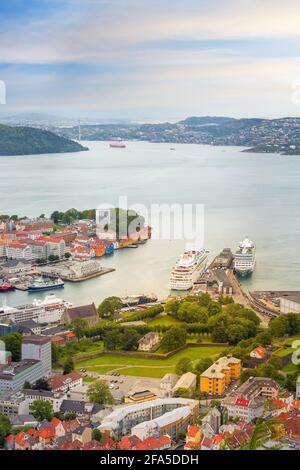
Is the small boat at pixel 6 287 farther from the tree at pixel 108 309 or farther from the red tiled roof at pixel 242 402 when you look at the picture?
the red tiled roof at pixel 242 402

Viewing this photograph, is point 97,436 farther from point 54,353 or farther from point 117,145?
point 117,145

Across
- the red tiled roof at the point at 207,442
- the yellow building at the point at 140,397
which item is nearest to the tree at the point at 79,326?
the yellow building at the point at 140,397

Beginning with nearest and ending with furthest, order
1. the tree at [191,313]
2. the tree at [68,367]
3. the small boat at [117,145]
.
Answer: the tree at [68,367]
the tree at [191,313]
the small boat at [117,145]

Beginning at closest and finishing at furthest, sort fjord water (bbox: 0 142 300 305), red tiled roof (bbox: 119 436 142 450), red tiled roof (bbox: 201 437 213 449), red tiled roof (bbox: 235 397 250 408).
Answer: red tiled roof (bbox: 201 437 213 449) < red tiled roof (bbox: 119 436 142 450) < red tiled roof (bbox: 235 397 250 408) < fjord water (bbox: 0 142 300 305)

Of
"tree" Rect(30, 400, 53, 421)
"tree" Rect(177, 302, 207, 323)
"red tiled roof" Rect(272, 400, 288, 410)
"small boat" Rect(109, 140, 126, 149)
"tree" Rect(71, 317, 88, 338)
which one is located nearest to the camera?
"red tiled roof" Rect(272, 400, 288, 410)

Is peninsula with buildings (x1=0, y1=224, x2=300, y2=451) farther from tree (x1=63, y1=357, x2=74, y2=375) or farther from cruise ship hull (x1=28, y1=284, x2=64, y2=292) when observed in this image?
cruise ship hull (x1=28, y1=284, x2=64, y2=292)

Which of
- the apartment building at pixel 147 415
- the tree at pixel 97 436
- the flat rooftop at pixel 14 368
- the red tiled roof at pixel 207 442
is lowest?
the flat rooftop at pixel 14 368

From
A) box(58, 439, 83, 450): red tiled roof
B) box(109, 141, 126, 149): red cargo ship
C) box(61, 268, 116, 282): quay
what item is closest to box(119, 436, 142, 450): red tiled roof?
box(58, 439, 83, 450): red tiled roof
